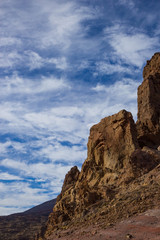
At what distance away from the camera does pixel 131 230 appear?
12.1m

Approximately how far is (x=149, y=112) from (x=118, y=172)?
13.8 m

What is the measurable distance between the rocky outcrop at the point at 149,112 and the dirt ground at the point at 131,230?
71.6 feet

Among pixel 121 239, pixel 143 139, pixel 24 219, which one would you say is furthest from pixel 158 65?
pixel 24 219

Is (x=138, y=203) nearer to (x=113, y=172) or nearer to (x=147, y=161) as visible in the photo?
(x=147, y=161)

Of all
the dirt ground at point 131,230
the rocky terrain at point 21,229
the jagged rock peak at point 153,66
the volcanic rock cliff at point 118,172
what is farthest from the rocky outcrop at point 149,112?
the rocky terrain at point 21,229

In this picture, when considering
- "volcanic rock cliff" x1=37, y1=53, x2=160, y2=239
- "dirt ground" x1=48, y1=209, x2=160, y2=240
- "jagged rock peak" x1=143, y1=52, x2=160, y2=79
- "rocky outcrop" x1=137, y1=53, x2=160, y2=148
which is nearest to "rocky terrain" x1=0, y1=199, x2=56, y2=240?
"volcanic rock cliff" x1=37, y1=53, x2=160, y2=239

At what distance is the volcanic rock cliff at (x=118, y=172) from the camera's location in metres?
16.7

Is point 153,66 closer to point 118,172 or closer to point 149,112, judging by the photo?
point 149,112

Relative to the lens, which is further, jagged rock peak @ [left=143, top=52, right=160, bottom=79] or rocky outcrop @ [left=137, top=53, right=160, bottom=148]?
jagged rock peak @ [left=143, top=52, right=160, bottom=79]

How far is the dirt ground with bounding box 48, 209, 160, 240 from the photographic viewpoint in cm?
1131

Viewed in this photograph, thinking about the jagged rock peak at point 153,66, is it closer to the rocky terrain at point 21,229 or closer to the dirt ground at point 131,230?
the dirt ground at point 131,230

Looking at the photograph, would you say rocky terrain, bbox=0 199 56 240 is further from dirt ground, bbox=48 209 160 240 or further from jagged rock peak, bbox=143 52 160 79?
dirt ground, bbox=48 209 160 240

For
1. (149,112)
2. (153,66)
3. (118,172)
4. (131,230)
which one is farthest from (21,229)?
(131,230)

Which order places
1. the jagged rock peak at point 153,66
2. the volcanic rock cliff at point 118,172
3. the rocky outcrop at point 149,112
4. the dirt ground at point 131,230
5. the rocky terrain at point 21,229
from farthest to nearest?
the rocky terrain at point 21,229 → the jagged rock peak at point 153,66 → the rocky outcrop at point 149,112 → the volcanic rock cliff at point 118,172 → the dirt ground at point 131,230
